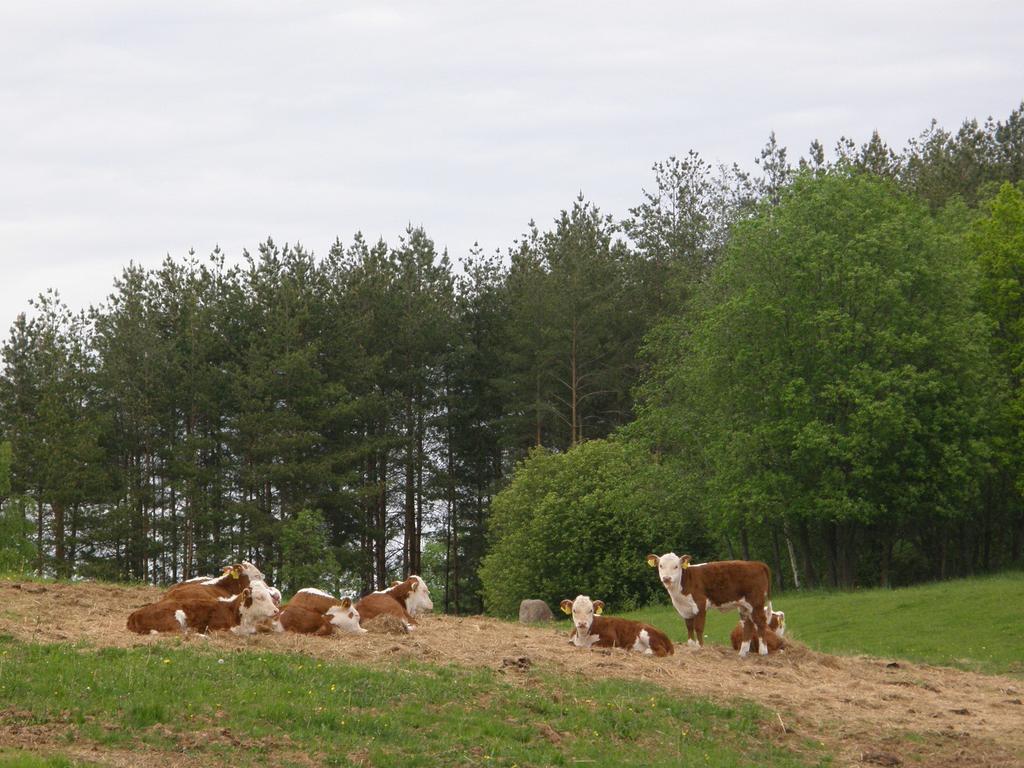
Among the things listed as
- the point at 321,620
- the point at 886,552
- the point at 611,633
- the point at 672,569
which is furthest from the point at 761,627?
the point at 886,552

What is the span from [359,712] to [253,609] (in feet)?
14.6

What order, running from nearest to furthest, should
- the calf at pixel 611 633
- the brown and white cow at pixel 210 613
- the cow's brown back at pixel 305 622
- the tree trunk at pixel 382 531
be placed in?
the brown and white cow at pixel 210 613
the cow's brown back at pixel 305 622
the calf at pixel 611 633
the tree trunk at pixel 382 531

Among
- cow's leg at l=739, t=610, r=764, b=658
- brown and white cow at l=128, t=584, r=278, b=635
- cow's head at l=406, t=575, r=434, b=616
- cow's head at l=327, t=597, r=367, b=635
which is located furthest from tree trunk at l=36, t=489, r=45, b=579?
cow's leg at l=739, t=610, r=764, b=658

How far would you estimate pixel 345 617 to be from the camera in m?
17.9

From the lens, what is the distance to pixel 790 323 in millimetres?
43406

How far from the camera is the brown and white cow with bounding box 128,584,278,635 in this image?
53.8 feet

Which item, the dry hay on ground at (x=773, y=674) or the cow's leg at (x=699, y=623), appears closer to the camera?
the dry hay on ground at (x=773, y=674)

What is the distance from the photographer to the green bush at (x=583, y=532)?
50188 mm

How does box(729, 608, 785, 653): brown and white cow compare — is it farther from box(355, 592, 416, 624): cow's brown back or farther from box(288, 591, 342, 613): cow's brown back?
box(288, 591, 342, 613): cow's brown back

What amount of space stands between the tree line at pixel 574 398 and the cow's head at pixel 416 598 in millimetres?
21622

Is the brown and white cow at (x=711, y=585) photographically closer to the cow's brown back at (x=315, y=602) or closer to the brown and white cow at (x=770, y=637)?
the brown and white cow at (x=770, y=637)

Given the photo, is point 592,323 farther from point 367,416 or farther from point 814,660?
point 814,660

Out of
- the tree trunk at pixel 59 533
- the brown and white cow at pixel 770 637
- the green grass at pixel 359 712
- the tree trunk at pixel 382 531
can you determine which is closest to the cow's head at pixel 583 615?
the brown and white cow at pixel 770 637

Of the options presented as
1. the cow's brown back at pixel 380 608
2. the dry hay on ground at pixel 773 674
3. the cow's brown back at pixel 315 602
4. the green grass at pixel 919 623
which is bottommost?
the green grass at pixel 919 623
